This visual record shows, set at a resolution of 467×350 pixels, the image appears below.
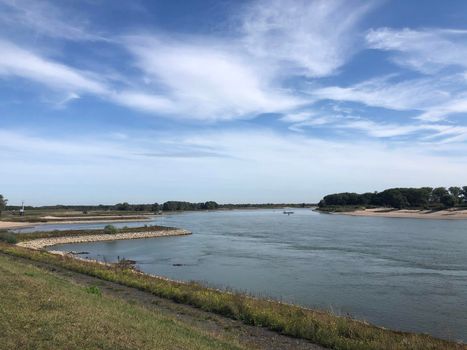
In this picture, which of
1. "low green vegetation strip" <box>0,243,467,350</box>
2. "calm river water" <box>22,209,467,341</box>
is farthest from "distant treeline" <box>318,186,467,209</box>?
"low green vegetation strip" <box>0,243,467,350</box>

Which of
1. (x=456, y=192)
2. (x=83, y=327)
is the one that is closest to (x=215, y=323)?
(x=83, y=327)

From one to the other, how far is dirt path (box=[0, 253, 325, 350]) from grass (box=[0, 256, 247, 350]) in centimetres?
158

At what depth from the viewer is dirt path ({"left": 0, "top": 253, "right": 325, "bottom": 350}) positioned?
11.5 m

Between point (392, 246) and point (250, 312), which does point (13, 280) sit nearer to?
point (250, 312)

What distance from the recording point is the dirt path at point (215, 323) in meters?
11.5

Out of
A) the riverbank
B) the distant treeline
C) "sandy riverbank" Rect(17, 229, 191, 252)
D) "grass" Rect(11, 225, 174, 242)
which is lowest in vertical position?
"sandy riverbank" Rect(17, 229, 191, 252)

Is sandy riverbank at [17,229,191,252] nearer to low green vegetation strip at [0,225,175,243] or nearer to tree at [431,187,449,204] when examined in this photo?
low green vegetation strip at [0,225,175,243]

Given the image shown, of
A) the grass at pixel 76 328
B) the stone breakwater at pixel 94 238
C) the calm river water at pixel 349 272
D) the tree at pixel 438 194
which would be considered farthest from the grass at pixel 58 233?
the tree at pixel 438 194

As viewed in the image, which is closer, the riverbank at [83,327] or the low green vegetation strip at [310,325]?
the riverbank at [83,327]

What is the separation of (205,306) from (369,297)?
1130cm

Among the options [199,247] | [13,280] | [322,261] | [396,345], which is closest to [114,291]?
[13,280]

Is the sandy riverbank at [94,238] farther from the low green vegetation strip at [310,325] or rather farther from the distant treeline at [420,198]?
the distant treeline at [420,198]

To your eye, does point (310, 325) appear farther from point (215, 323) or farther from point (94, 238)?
point (94, 238)

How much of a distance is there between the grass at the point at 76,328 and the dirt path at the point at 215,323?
158 cm
